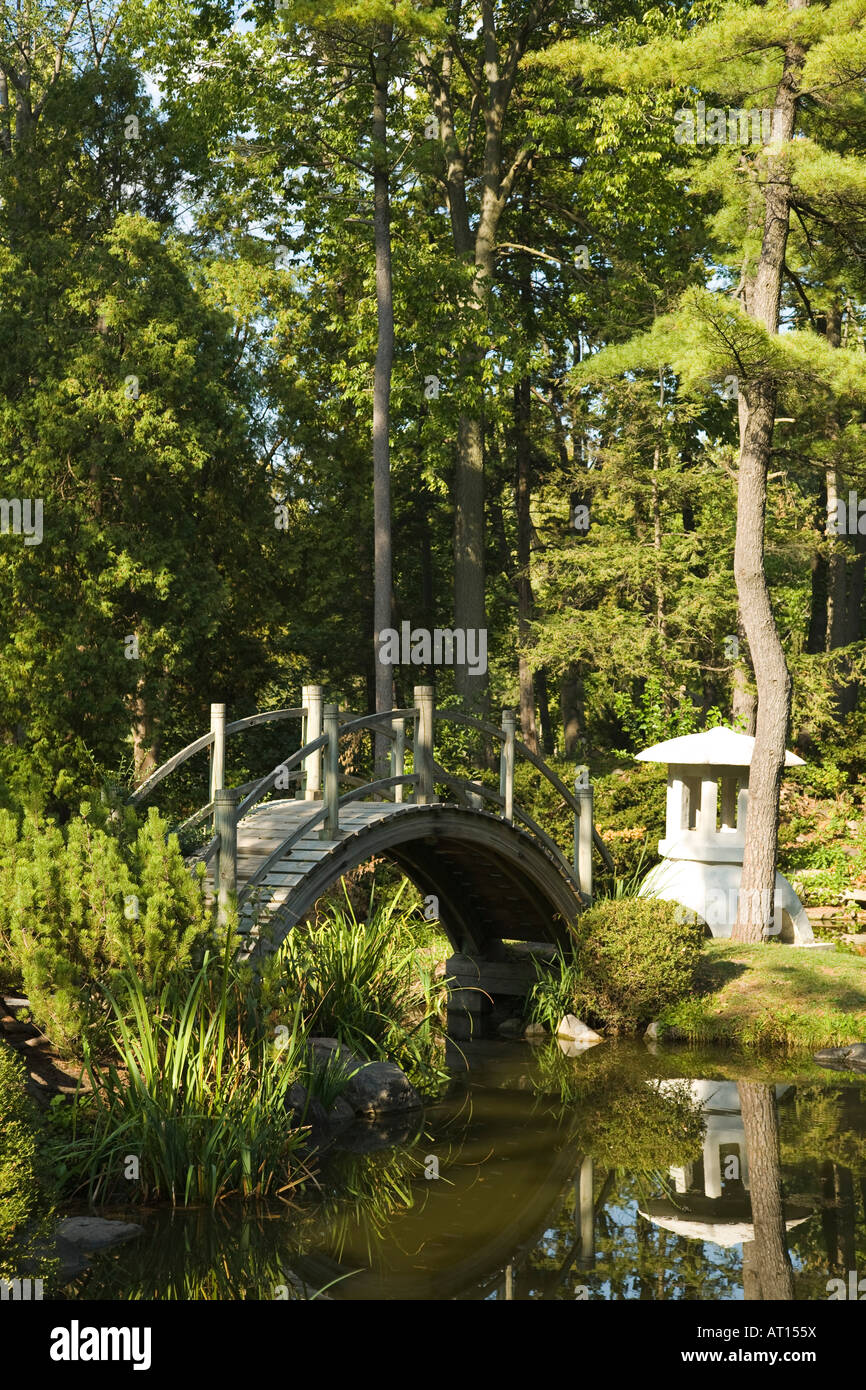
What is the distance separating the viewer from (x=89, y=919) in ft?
26.9

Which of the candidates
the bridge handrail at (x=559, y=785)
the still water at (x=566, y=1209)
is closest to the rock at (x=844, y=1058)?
the still water at (x=566, y=1209)

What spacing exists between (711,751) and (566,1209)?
737cm

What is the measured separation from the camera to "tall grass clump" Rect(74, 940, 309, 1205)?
25.8 feet

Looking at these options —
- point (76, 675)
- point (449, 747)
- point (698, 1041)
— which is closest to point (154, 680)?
point (76, 675)

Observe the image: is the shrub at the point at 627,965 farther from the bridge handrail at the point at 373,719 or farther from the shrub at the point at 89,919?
the shrub at the point at 89,919

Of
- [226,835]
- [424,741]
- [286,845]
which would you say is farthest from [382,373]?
[226,835]

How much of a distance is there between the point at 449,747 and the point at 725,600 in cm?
441

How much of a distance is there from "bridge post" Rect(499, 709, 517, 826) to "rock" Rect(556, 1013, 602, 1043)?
2000 millimetres

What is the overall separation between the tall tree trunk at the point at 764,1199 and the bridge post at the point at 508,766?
3.38 meters

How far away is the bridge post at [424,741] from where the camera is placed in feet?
38.8

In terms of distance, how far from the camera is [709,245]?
68.8 feet

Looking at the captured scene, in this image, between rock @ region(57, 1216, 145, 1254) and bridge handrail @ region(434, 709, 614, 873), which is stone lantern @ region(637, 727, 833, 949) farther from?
rock @ region(57, 1216, 145, 1254)
